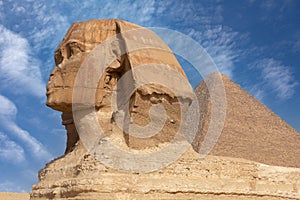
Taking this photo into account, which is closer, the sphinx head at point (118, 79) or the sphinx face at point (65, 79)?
the sphinx head at point (118, 79)

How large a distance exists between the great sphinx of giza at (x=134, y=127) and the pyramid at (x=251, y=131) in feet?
174

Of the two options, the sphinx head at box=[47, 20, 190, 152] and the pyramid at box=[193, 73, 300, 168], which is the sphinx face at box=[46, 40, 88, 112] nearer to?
the sphinx head at box=[47, 20, 190, 152]

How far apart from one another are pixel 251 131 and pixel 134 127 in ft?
239

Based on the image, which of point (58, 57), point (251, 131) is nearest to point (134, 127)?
point (58, 57)

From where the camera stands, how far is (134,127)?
22.9 ft

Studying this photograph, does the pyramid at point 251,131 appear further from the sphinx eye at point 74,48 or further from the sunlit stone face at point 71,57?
A: the sphinx eye at point 74,48

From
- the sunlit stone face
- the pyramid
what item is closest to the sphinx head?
the sunlit stone face

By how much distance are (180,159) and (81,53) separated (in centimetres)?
203

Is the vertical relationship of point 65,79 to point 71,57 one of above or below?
below

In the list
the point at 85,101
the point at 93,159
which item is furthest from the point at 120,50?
the point at 93,159

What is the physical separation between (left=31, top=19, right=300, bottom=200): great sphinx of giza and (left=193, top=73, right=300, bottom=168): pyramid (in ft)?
Answer: 174

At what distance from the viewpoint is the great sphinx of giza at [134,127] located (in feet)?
22.0

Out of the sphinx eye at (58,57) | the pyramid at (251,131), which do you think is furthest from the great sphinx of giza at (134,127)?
the pyramid at (251,131)

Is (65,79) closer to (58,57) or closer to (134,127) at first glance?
(58,57)
